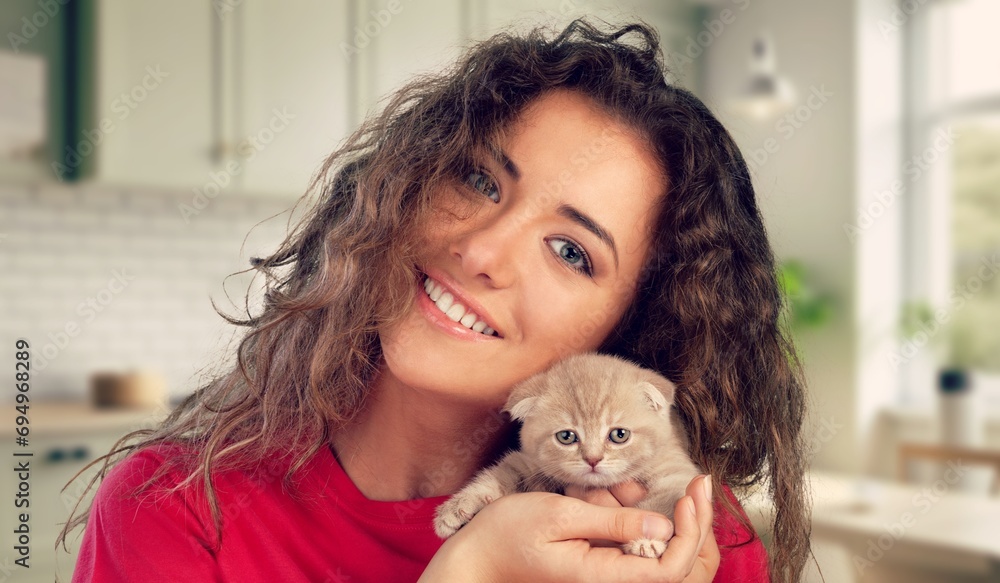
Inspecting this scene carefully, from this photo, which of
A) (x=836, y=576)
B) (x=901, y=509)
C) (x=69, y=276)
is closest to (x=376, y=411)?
(x=836, y=576)

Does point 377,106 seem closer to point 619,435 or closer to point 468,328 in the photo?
point 468,328

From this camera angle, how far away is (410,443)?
145cm

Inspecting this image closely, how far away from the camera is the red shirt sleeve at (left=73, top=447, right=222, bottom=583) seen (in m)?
1.22

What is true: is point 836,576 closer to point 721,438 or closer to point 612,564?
point 721,438

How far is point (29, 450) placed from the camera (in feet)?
10.1

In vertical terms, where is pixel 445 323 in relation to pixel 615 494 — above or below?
above

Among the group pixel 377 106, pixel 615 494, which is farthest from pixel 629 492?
pixel 377 106

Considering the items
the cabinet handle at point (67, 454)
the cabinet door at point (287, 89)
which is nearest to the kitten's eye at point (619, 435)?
the cabinet handle at point (67, 454)

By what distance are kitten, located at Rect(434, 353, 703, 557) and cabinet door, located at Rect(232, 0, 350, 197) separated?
9.66 feet

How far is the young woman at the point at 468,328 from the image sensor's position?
129 centimetres

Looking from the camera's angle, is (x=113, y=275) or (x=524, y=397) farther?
(x=113, y=275)

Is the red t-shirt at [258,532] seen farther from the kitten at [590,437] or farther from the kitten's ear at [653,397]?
the kitten's ear at [653,397]

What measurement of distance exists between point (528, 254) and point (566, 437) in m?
0.30

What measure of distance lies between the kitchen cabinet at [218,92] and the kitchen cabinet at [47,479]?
1.10 meters
